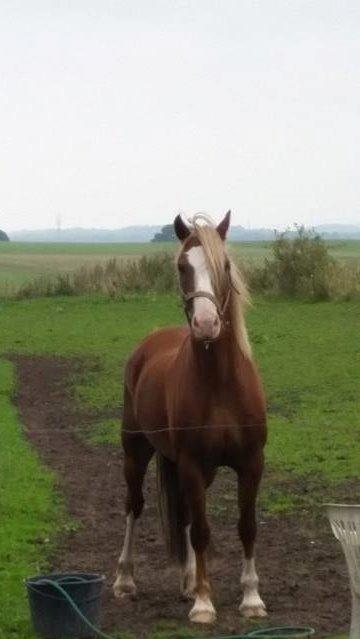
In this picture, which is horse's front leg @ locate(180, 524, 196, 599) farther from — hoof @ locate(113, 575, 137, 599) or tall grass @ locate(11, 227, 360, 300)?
tall grass @ locate(11, 227, 360, 300)

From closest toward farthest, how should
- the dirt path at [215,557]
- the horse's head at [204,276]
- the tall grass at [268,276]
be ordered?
1. the horse's head at [204,276]
2. the dirt path at [215,557]
3. the tall grass at [268,276]

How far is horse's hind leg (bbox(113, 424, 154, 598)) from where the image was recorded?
7883mm

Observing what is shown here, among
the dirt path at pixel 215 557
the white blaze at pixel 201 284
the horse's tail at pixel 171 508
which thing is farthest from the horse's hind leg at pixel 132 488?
the white blaze at pixel 201 284

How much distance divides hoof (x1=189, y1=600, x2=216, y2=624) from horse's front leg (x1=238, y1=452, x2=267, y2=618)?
0.68 ft

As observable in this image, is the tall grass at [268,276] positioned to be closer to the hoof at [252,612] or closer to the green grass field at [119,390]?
the green grass field at [119,390]

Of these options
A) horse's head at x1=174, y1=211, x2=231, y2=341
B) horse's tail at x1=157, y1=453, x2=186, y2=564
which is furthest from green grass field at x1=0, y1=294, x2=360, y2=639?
horse's head at x1=174, y1=211, x2=231, y2=341

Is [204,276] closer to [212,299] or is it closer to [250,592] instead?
[212,299]

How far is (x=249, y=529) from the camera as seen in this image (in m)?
7.16

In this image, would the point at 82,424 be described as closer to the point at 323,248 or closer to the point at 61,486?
the point at 61,486

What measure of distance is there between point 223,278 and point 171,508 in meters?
1.69

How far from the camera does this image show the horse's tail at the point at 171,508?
7.80m

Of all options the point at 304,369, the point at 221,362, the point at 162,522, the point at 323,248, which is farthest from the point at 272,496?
the point at 323,248

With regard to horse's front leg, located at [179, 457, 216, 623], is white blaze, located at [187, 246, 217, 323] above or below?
above

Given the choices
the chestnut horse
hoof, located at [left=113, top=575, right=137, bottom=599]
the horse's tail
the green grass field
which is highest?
the chestnut horse
